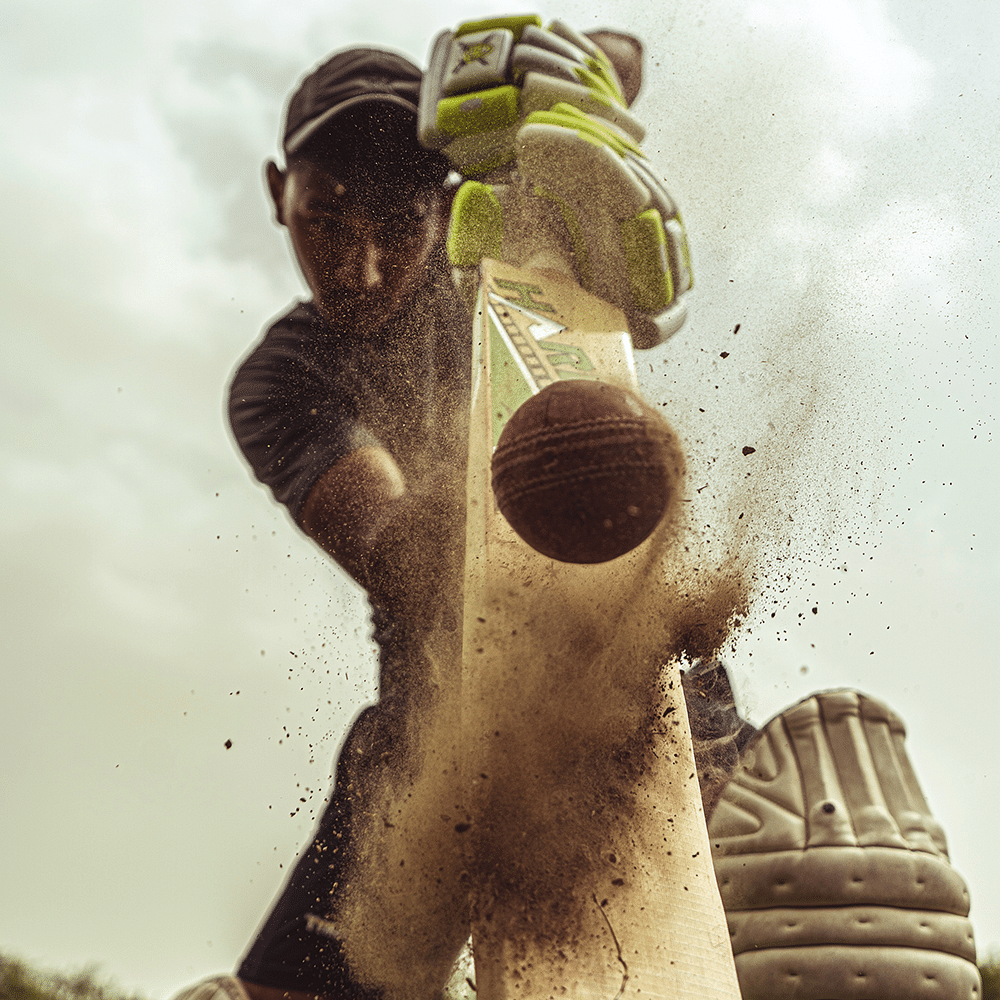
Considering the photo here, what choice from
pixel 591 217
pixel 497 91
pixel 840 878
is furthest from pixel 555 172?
pixel 840 878

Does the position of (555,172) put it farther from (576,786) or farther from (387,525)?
(576,786)

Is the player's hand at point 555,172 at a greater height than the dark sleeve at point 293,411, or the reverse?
the player's hand at point 555,172

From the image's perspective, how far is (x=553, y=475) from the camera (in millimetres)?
1069

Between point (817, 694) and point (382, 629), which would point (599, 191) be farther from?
point (817, 694)

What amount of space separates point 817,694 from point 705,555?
578 millimetres

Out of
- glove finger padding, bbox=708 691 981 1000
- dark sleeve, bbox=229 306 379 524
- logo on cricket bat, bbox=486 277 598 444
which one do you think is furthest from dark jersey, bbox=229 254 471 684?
glove finger padding, bbox=708 691 981 1000

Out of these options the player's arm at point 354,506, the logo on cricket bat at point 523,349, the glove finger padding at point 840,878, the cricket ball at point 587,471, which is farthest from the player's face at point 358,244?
the glove finger padding at point 840,878

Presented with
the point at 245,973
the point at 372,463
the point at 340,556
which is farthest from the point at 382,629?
the point at 245,973

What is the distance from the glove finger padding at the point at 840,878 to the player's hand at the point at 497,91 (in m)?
1.33

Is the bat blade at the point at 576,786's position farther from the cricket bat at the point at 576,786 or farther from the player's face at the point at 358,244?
the player's face at the point at 358,244

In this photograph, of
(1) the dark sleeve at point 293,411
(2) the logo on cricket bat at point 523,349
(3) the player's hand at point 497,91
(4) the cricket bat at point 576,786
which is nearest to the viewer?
(4) the cricket bat at point 576,786

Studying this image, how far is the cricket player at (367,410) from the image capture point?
4.60ft

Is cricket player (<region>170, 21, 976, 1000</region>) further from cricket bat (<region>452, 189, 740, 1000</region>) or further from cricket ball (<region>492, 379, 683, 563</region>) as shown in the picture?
cricket ball (<region>492, 379, 683, 563</region>)

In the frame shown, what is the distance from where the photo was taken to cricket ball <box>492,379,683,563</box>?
1061mm
